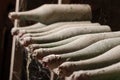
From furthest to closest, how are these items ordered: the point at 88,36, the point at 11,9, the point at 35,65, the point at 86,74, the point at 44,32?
1. the point at 11,9
2. the point at 35,65
3. the point at 44,32
4. the point at 88,36
5. the point at 86,74

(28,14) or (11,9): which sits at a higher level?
(28,14)

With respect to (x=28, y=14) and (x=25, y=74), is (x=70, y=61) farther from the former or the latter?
(x=25, y=74)

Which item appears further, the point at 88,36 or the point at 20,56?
the point at 20,56

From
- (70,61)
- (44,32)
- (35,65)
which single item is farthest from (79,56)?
(35,65)

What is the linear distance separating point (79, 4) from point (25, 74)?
349mm

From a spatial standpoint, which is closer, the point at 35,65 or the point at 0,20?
the point at 35,65

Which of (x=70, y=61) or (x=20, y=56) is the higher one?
(x=70, y=61)

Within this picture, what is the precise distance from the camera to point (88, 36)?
61 centimetres

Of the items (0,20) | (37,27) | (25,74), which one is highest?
(37,27)

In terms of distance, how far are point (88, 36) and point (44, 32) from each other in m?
0.13

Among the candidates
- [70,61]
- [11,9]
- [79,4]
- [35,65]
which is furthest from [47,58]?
[11,9]

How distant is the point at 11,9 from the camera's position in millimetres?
2148

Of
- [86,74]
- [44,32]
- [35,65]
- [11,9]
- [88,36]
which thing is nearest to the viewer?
[86,74]

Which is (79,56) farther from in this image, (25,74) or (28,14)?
(25,74)
